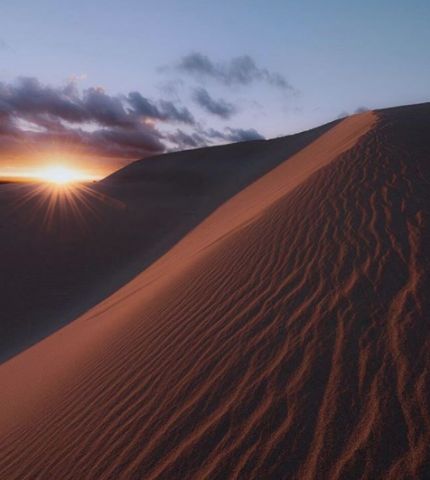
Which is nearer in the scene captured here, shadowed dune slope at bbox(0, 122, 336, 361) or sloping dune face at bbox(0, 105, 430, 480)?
sloping dune face at bbox(0, 105, 430, 480)

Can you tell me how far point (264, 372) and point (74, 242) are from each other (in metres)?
13.3

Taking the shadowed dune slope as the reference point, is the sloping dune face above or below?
below

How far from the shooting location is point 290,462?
2.41m

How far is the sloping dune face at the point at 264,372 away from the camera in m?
2.53

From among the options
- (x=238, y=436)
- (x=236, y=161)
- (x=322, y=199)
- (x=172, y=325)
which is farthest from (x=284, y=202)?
(x=236, y=161)

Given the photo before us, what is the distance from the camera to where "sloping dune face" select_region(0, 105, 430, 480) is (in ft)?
8.30

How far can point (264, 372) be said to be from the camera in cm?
322

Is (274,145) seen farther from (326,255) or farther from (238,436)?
(238,436)

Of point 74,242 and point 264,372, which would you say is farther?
point 74,242

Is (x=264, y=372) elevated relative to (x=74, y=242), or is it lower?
lower

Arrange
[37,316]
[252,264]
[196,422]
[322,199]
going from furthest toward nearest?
1. [37,316]
2. [322,199]
3. [252,264]
4. [196,422]

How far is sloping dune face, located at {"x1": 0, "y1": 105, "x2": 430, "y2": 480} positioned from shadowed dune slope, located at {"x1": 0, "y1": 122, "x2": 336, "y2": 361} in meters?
3.56

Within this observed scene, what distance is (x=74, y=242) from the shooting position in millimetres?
15211

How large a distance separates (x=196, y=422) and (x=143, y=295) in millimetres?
4666
